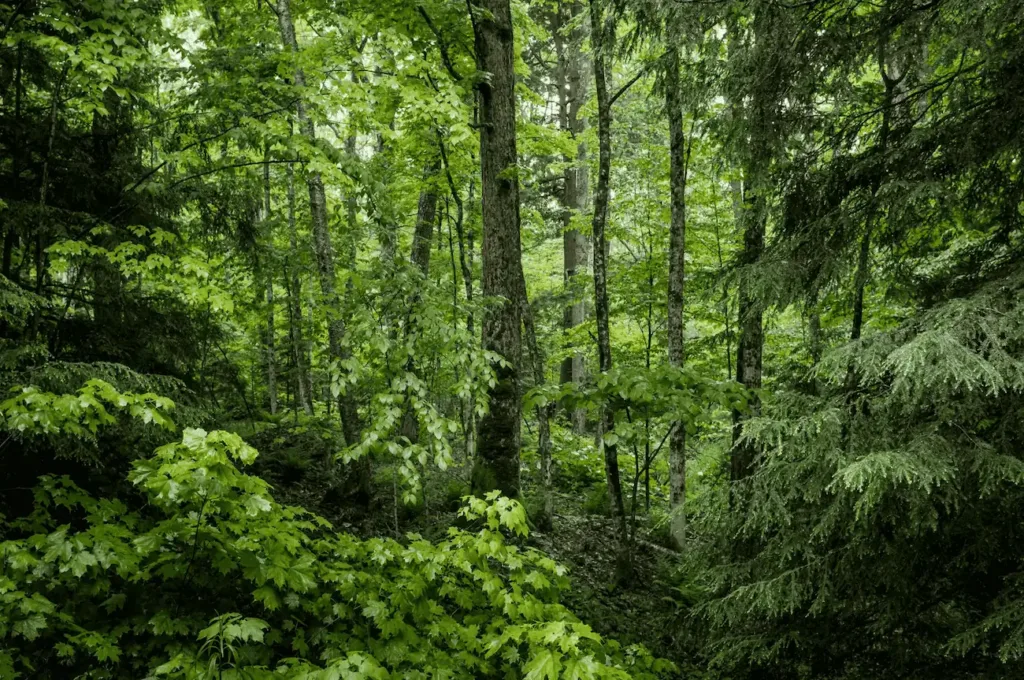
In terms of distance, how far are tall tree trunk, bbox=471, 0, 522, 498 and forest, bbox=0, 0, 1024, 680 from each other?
0.11ft

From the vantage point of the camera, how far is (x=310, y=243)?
33.9ft

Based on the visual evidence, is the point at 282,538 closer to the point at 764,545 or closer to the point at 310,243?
the point at 764,545

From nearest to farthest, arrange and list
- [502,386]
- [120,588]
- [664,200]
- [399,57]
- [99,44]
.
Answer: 1. [120,588]
2. [99,44]
3. [502,386]
4. [399,57]
5. [664,200]

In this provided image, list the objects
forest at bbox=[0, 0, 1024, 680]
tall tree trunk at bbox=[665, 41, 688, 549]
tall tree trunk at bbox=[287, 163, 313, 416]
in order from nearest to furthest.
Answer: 1. forest at bbox=[0, 0, 1024, 680]
2. tall tree trunk at bbox=[665, 41, 688, 549]
3. tall tree trunk at bbox=[287, 163, 313, 416]

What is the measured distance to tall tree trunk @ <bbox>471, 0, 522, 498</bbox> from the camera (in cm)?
642

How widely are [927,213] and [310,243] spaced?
28.8 ft

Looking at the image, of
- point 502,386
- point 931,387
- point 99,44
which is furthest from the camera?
point 502,386

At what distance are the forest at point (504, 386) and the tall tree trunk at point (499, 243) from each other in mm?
34

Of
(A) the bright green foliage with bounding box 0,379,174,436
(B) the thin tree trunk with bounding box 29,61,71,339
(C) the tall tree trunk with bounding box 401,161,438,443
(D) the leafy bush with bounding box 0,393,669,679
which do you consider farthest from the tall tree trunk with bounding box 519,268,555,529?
(A) the bright green foliage with bounding box 0,379,174,436

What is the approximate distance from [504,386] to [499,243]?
158 cm

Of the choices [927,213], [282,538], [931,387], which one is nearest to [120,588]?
[282,538]

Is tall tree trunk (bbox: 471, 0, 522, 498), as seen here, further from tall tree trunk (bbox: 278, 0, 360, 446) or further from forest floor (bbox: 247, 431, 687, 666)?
tall tree trunk (bbox: 278, 0, 360, 446)

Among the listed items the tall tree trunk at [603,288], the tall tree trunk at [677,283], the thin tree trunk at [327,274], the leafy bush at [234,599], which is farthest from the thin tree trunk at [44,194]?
the tall tree trunk at [677,283]

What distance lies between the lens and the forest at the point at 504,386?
152 inches
